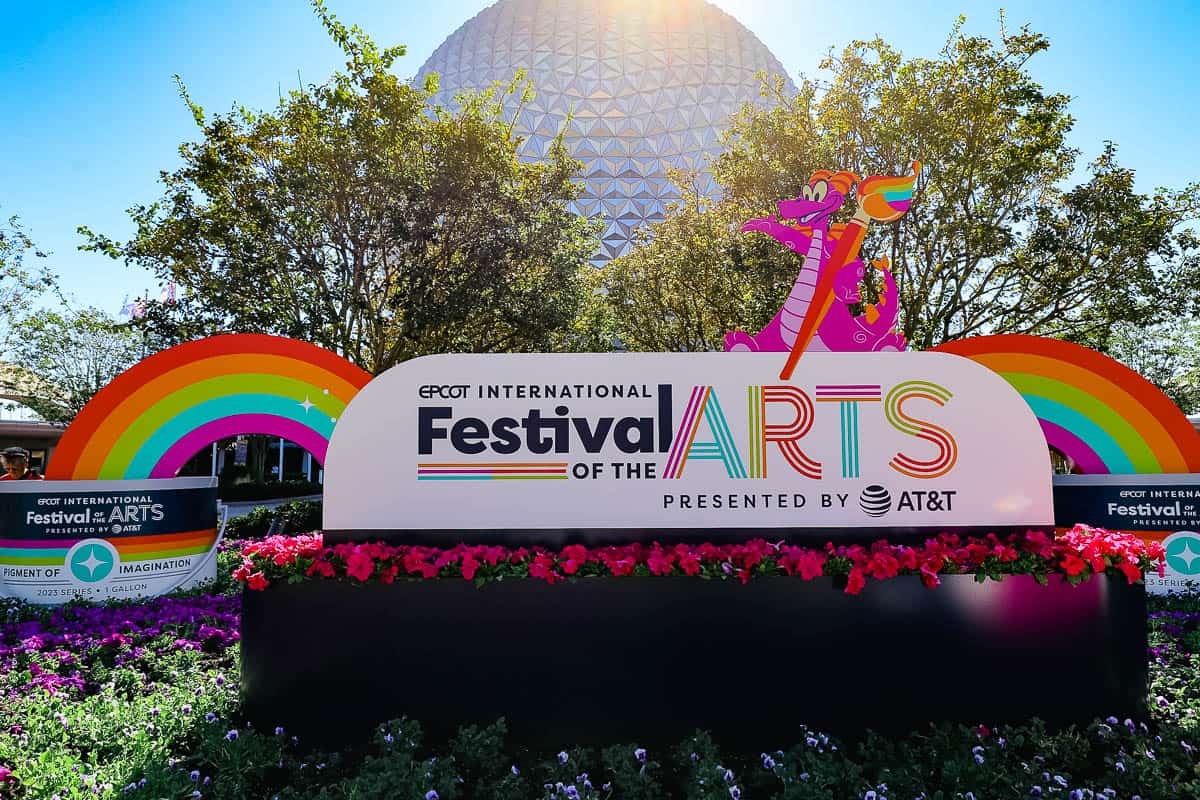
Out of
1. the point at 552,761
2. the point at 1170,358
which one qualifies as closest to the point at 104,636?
the point at 552,761

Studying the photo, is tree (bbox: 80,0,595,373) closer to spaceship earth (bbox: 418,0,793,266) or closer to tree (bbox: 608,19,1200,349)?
tree (bbox: 608,19,1200,349)

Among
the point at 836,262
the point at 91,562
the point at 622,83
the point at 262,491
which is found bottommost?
the point at 262,491

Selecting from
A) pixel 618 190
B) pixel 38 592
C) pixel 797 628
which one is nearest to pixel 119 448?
pixel 38 592

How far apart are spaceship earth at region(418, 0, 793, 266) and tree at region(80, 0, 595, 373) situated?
69.2ft

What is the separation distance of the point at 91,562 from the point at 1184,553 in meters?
14.4

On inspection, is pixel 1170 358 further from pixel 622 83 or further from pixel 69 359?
pixel 69 359

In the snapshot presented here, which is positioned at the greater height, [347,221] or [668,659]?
[347,221]

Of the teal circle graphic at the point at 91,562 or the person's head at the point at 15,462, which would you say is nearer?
the teal circle graphic at the point at 91,562

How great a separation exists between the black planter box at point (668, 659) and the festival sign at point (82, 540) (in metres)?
6.09

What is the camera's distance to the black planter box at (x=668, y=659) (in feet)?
16.9

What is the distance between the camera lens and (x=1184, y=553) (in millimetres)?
9672

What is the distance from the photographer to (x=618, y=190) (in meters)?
39.6

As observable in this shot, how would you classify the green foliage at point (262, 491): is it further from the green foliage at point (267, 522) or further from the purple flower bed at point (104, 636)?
the purple flower bed at point (104, 636)

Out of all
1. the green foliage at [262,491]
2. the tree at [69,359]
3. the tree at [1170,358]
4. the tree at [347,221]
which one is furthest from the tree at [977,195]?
the tree at [69,359]
